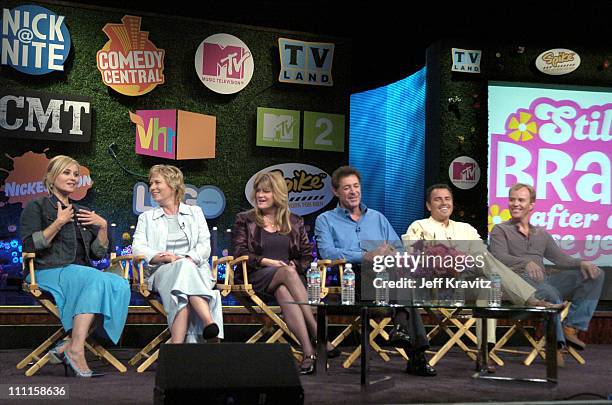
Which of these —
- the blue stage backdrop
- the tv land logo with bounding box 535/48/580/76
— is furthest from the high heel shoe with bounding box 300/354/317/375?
the tv land logo with bounding box 535/48/580/76

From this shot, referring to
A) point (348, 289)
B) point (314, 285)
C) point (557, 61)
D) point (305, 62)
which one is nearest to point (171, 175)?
point (314, 285)

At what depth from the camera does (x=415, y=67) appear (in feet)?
26.9

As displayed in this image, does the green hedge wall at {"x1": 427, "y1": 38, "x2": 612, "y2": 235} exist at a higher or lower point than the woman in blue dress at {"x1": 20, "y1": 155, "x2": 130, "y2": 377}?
higher

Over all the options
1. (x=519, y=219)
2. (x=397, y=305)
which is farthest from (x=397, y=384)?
(x=519, y=219)

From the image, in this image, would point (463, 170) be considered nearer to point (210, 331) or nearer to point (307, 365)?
point (307, 365)

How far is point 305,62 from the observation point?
24.5ft

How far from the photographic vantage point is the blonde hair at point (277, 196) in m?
5.33

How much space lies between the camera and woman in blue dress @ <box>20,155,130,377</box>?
4.59 metres

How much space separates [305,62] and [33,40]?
2194 millimetres

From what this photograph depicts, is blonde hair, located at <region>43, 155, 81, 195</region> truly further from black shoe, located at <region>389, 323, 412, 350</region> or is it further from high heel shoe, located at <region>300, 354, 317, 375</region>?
black shoe, located at <region>389, 323, 412, 350</region>

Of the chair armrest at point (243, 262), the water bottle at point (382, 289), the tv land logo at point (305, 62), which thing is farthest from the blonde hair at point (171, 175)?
the tv land logo at point (305, 62)

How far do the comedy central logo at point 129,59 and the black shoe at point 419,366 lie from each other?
3308 mm

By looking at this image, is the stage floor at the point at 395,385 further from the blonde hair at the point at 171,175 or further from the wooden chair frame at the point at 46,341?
the blonde hair at the point at 171,175

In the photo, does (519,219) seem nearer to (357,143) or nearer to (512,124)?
(512,124)
